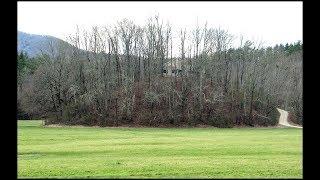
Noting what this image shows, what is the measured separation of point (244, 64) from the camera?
86.1 meters

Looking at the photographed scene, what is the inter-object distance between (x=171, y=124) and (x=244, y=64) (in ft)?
76.3

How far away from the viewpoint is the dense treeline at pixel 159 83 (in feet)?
245

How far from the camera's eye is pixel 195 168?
18594mm

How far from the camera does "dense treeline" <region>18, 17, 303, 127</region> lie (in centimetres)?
7481

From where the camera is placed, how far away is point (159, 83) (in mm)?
80875

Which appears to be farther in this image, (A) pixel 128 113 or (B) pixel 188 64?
(B) pixel 188 64

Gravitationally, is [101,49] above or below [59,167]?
above

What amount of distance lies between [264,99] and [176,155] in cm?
6081

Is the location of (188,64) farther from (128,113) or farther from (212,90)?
(128,113)

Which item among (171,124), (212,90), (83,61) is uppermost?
(83,61)
